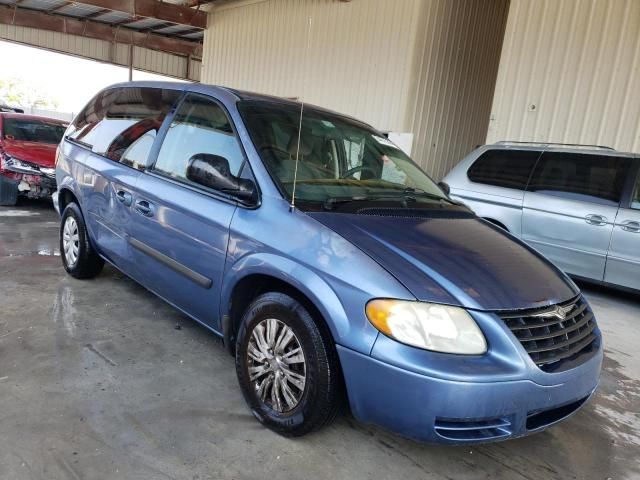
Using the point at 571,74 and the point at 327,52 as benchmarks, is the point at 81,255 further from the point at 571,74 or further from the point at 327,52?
the point at 327,52

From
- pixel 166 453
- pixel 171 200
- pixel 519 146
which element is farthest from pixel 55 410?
pixel 519 146

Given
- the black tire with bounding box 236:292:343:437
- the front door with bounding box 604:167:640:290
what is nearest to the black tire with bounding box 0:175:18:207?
the black tire with bounding box 236:292:343:437

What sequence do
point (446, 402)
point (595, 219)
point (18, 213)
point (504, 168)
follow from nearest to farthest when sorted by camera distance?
point (446, 402)
point (595, 219)
point (504, 168)
point (18, 213)

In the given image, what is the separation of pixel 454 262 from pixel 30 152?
749 centimetres

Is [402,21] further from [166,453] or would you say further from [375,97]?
Answer: [166,453]

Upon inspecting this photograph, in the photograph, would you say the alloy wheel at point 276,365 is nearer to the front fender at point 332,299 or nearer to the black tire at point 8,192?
the front fender at point 332,299

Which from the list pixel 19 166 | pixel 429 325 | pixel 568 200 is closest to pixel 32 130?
pixel 19 166

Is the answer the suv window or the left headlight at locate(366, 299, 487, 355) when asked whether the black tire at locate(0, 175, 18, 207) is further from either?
the left headlight at locate(366, 299, 487, 355)

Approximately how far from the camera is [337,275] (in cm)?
214

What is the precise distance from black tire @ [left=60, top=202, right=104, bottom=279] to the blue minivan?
70cm

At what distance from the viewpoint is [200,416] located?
101 inches

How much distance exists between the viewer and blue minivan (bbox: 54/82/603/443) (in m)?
2.00

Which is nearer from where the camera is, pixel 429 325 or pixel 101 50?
pixel 429 325

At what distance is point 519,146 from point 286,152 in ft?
14.3
